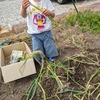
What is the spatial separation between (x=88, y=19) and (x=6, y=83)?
174 cm

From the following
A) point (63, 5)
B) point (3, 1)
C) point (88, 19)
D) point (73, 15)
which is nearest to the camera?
point (88, 19)

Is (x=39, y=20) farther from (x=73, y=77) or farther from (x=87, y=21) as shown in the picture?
(x=87, y=21)

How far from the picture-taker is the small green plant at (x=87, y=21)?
10.4ft

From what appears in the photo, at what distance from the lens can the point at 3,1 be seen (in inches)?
301

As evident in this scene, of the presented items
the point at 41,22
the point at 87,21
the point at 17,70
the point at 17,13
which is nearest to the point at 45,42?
the point at 41,22

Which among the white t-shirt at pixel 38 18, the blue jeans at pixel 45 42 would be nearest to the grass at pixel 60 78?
the blue jeans at pixel 45 42

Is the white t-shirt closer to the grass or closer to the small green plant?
the grass

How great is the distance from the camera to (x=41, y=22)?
94.6 inches

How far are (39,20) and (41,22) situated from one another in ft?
0.11

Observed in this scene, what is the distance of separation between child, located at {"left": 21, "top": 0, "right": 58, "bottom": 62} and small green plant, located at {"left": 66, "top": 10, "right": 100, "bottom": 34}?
866mm

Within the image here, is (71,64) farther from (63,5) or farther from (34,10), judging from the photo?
(63,5)

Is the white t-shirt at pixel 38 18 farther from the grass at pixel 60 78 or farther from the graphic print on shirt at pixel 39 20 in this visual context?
the grass at pixel 60 78

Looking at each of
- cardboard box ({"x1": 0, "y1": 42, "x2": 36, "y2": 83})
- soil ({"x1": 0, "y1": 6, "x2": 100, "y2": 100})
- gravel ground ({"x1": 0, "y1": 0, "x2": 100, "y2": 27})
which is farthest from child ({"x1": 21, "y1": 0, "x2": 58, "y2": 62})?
gravel ground ({"x1": 0, "y1": 0, "x2": 100, "y2": 27})

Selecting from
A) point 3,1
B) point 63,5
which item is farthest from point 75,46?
point 3,1
